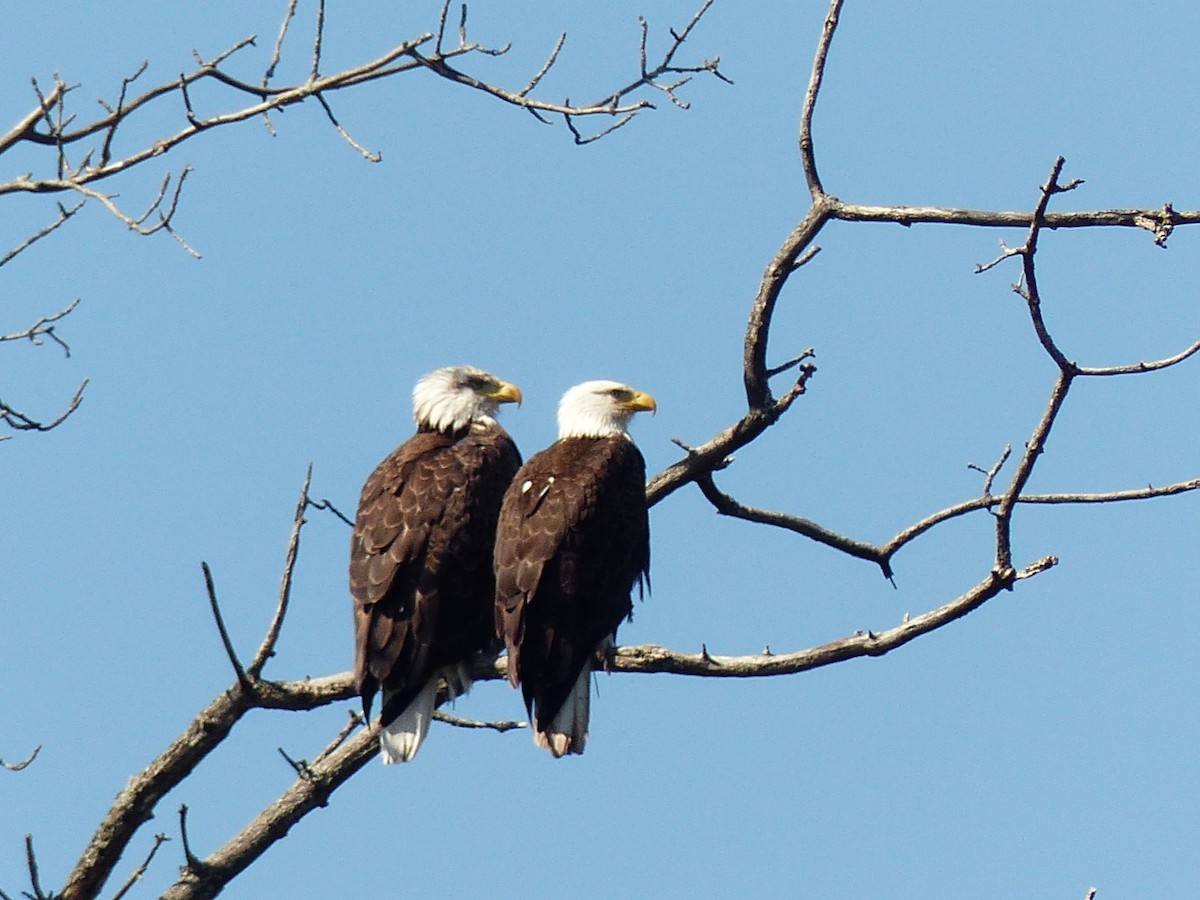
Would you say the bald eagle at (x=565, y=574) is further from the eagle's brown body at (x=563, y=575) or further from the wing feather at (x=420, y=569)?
the wing feather at (x=420, y=569)

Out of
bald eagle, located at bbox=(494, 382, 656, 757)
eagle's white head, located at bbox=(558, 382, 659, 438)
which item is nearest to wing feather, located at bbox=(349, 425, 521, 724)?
bald eagle, located at bbox=(494, 382, 656, 757)

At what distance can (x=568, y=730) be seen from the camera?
642cm

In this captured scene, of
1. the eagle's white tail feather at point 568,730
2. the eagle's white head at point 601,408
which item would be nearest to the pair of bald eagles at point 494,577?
the eagle's white tail feather at point 568,730

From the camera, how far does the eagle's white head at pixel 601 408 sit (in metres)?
7.17

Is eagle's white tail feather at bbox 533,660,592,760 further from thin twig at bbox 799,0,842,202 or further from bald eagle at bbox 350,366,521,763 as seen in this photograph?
thin twig at bbox 799,0,842,202

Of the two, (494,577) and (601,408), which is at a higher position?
(601,408)

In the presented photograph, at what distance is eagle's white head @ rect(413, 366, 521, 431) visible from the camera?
741 centimetres

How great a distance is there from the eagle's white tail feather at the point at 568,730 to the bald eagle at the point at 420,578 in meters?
0.39

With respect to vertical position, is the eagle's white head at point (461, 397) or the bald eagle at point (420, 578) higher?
the eagle's white head at point (461, 397)

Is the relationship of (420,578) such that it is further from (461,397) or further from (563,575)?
(461,397)

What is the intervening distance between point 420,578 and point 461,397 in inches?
51.6

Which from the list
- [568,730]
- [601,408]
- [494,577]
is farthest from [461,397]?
[568,730]

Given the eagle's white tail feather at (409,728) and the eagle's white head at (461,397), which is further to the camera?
the eagle's white head at (461,397)

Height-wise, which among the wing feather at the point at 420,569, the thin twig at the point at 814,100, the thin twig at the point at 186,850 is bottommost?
the thin twig at the point at 186,850
